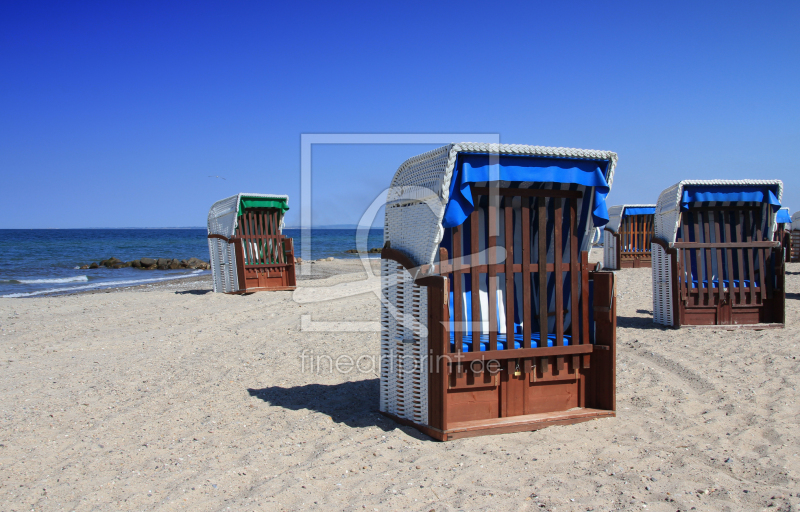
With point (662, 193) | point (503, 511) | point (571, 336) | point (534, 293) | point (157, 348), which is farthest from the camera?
point (662, 193)

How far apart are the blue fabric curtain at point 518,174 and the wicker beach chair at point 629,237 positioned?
16.3m

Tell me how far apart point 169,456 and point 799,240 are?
1087 inches

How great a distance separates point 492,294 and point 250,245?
421 inches

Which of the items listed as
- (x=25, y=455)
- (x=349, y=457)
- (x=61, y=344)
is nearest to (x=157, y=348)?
(x=61, y=344)

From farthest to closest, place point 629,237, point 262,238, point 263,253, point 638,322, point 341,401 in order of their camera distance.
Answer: point 629,237, point 263,253, point 262,238, point 638,322, point 341,401

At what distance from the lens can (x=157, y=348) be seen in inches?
299

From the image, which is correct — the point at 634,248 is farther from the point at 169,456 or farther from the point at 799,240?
the point at 169,456

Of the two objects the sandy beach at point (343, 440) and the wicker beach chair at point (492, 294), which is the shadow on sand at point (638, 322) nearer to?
the sandy beach at point (343, 440)

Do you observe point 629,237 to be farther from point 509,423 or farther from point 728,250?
point 509,423

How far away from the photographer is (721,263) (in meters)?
8.31

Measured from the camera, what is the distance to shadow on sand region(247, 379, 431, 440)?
4488mm

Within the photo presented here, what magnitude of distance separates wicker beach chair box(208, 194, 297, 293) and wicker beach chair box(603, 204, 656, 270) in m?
12.4

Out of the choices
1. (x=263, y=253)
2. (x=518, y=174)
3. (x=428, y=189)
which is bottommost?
(x=263, y=253)

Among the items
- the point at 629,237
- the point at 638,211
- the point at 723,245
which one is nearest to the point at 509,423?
the point at 723,245
